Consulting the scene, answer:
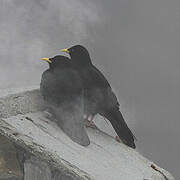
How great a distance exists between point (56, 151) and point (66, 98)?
65 centimetres

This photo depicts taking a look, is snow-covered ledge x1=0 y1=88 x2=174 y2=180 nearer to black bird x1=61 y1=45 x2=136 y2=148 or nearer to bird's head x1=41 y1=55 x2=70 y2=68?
black bird x1=61 y1=45 x2=136 y2=148

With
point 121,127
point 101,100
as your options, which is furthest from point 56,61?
point 121,127

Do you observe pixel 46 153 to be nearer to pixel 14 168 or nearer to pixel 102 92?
pixel 14 168

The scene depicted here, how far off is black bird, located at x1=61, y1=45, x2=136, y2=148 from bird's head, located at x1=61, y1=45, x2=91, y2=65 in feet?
0.14

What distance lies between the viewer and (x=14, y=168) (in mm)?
4059

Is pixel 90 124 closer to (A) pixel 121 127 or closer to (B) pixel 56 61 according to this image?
(A) pixel 121 127

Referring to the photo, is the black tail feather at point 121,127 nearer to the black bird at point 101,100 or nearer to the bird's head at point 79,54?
the black bird at point 101,100

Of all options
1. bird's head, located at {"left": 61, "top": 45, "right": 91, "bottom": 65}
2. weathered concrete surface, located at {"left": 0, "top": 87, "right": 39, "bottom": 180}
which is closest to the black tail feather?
bird's head, located at {"left": 61, "top": 45, "right": 91, "bottom": 65}

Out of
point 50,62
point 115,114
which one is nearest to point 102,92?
point 115,114

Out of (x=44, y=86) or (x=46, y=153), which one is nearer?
(x=46, y=153)

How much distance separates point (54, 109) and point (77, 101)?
0.79 ft

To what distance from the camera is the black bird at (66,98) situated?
3.99 metres

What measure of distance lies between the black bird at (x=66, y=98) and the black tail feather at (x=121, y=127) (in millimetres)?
514

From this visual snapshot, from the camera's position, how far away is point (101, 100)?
4.59 metres
